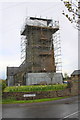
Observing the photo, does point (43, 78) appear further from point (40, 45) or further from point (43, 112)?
point (43, 112)

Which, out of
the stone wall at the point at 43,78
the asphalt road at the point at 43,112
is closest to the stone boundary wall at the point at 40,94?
the asphalt road at the point at 43,112

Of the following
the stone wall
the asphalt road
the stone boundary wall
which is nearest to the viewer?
the asphalt road

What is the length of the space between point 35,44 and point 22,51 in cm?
588

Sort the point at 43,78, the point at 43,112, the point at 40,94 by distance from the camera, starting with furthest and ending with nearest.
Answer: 1. the point at 43,78
2. the point at 40,94
3. the point at 43,112

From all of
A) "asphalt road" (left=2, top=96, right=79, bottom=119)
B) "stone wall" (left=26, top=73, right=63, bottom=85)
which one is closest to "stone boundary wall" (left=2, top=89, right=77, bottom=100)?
"asphalt road" (left=2, top=96, right=79, bottom=119)

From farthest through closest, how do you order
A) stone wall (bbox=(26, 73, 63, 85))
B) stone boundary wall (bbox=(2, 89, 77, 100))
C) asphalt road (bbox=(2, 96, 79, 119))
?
stone wall (bbox=(26, 73, 63, 85)) → stone boundary wall (bbox=(2, 89, 77, 100)) → asphalt road (bbox=(2, 96, 79, 119))

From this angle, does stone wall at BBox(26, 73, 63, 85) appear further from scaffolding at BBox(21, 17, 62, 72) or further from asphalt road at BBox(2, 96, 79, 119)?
asphalt road at BBox(2, 96, 79, 119)

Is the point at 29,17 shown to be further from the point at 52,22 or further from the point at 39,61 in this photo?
the point at 39,61

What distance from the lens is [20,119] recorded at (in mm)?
11117

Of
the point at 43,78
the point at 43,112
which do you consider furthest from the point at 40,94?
the point at 43,78

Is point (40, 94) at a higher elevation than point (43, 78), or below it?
below

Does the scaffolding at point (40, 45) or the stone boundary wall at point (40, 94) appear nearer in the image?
the stone boundary wall at point (40, 94)

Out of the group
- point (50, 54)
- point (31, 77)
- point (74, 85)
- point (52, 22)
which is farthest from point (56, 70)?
point (74, 85)

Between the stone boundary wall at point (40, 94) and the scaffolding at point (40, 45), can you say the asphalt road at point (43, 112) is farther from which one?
the scaffolding at point (40, 45)
